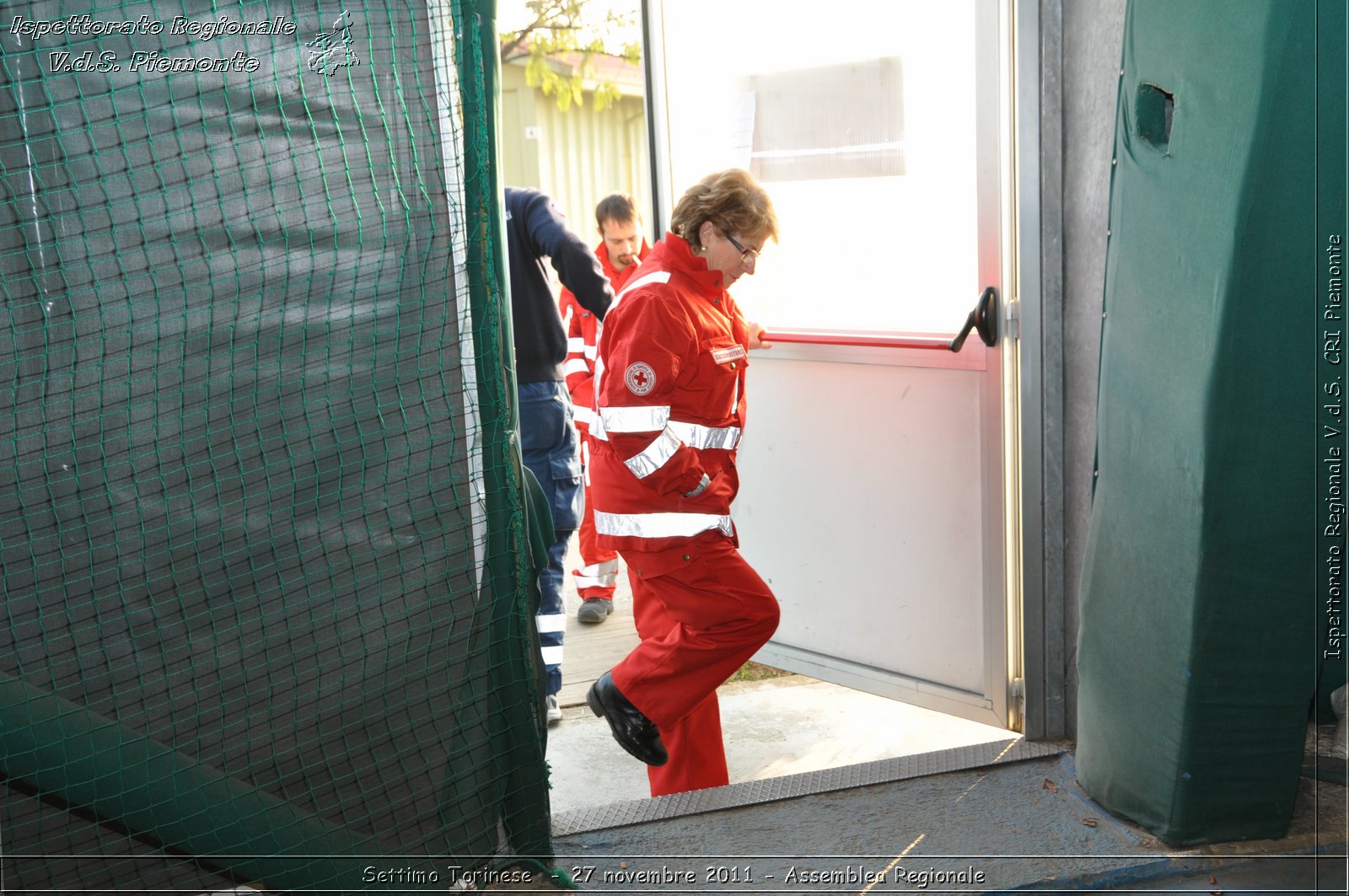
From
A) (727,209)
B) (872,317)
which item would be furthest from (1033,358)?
(727,209)

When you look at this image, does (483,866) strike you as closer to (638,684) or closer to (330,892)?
(330,892)

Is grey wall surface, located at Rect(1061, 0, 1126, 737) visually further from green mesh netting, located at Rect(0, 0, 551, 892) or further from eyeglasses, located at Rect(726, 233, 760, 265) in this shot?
green mesh netting, located at Rect(0, 0, 551, 892)

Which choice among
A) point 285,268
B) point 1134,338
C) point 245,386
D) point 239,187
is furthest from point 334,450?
point 1134,338

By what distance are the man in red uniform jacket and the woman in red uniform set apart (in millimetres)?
1927

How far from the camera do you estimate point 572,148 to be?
12.8 m

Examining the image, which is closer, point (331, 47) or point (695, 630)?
point (331, 47)

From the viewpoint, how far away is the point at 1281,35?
2266mm

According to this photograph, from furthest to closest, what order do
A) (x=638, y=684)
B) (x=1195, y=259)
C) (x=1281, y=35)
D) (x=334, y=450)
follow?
(x=638, y=684) → (x=334, y=450) → (x=1195, y=259) → (x=1281, y=35)

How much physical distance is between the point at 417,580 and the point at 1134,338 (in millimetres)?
1842

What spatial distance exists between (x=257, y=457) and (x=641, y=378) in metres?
1.05

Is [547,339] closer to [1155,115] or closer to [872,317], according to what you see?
[872,317]

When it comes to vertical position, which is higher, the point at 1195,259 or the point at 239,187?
the point at 239,187

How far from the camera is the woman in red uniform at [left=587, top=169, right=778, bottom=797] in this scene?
3.24 metres

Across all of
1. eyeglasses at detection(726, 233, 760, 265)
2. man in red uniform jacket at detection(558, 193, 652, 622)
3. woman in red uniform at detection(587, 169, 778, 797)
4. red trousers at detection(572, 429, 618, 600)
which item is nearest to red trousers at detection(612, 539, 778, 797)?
woman in red uniform at detection(587, 169, 778, 797)
